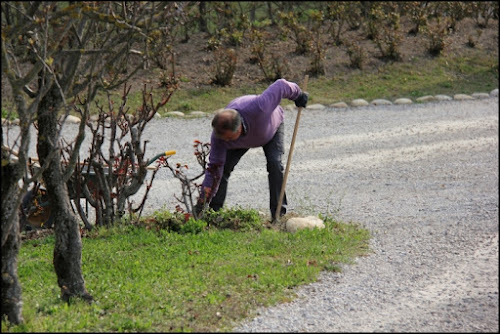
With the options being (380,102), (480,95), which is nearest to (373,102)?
(380,102)

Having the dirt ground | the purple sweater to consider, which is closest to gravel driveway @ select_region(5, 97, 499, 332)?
the purple sweater

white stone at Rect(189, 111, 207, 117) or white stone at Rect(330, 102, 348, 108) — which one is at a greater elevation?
white stone at Rect(189, 111, 207, 117)

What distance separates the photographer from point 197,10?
618 inches

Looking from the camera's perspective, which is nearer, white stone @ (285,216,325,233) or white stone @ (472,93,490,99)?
white stone @ (285,216,325,233)

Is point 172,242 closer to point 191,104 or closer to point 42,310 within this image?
point 42,310

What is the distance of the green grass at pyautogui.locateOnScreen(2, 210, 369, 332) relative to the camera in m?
4.43

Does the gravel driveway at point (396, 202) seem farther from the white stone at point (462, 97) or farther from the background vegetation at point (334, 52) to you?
the background vegetation at point (334, 52)

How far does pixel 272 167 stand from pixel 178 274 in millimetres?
1649

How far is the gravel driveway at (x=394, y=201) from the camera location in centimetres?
462

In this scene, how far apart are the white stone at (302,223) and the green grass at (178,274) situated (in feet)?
0.33

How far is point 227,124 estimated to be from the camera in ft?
18.8

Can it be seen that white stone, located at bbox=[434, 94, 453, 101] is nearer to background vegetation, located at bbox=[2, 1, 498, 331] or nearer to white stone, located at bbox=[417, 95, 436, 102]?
white stone, located at bbox=[417, 95, 436, 102]

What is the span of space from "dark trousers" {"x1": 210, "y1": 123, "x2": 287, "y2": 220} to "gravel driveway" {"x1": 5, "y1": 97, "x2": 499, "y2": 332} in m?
0.62

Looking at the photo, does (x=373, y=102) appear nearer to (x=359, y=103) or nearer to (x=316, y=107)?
(x=359, y=103)
